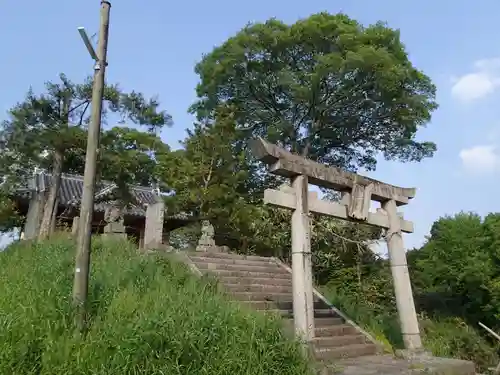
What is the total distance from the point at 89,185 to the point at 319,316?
626 cm

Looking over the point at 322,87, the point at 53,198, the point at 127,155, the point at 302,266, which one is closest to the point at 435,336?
the point at 302,266

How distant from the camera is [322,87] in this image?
2258cm

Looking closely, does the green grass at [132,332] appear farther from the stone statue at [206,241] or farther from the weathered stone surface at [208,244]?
the stone statue at [206,241]

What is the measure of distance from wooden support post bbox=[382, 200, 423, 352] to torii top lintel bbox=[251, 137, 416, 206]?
325 mm

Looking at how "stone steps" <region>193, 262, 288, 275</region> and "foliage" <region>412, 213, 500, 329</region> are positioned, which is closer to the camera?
"stone steps" <region>193, 262, 288, 275</region>

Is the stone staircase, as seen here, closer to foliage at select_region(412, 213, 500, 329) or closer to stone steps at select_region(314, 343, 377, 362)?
stone steps at select_region(314, 343, 377, 362)

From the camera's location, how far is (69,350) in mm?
4656

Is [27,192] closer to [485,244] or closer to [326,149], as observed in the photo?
[326,149]

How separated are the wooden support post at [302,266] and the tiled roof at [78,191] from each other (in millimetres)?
11173

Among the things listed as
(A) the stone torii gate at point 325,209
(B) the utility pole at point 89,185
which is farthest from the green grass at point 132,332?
(A) the stone torii gate at point 325,209

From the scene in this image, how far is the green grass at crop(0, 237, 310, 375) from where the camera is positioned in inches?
181

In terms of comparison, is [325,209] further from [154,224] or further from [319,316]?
[154,224]

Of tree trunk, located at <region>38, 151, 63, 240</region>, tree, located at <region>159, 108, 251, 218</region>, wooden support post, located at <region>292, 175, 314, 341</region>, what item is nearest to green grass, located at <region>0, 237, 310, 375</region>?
wooden support post, located at <region>292, 175, 314, 341</region>

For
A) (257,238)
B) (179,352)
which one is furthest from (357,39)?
(179,352)
